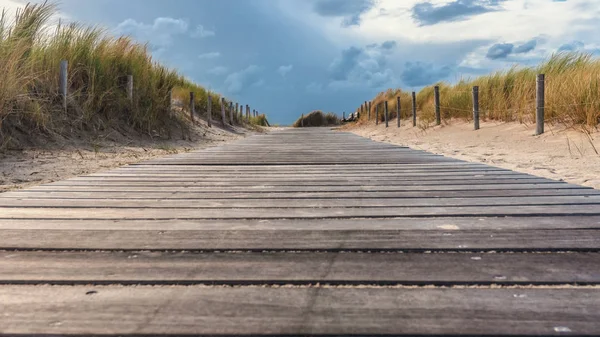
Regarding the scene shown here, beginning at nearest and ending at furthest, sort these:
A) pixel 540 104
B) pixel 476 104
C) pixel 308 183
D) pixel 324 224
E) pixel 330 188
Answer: pixel 324 224, pixel 330 188, pixel 308 183, pixel 540 104, pixel 476 104

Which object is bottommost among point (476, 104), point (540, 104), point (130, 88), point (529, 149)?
point (529, 149)

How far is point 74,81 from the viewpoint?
802cm

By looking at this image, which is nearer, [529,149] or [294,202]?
[294,202]

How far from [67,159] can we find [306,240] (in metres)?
4.85

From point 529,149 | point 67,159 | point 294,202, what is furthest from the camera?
point 529,149

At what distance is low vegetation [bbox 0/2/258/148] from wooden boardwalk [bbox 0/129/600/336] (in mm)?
4129

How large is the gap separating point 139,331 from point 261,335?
27 centimetres

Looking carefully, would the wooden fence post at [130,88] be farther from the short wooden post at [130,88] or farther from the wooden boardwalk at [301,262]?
the wooden boardwalk at [301,262]

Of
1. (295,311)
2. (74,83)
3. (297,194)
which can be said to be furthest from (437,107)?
(295,311)

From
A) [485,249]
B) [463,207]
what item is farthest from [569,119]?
[485,249]

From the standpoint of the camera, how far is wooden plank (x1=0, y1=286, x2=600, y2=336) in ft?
3.31

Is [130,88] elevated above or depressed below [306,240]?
above

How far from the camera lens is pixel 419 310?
1.09 m

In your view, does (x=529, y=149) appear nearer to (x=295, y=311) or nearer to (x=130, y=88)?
(x=295, y=311)
